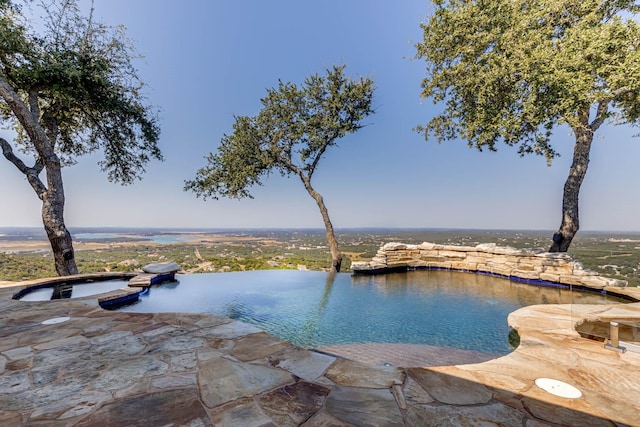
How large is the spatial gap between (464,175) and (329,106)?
1036 inches

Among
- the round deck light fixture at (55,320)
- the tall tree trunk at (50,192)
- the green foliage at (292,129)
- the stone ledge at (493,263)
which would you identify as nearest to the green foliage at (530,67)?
the green foliage at (292,129)

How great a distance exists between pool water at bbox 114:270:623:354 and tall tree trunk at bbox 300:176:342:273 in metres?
3.20

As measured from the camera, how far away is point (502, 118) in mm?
7738

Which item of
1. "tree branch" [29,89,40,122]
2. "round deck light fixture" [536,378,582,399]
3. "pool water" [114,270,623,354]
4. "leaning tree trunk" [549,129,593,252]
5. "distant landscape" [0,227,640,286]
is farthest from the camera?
"distant landscape" [0,227,640,286]

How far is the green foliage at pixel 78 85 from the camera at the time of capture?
22.0ft

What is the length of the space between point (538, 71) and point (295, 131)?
850cm

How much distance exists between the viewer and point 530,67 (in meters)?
6.96

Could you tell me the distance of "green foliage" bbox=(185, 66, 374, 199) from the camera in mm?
11555

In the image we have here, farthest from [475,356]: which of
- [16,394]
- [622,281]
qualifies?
[622,281]

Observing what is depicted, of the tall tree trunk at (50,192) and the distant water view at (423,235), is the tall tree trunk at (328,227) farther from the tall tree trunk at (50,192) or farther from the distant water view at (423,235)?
the tall tree trunk at (50,192)

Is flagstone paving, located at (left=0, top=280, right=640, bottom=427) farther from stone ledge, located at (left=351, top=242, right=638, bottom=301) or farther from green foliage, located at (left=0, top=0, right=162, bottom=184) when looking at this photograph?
green foliage, located at (left=0, top=0, right=162, bottom=184)

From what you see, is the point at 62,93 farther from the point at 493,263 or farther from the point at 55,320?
the point at 493,263

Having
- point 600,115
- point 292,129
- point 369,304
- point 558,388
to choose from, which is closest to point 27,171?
point 292,129

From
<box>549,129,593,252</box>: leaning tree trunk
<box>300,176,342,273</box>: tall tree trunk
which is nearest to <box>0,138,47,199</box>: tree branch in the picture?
<box>300,176,342,273</box>: tall tree trunk
